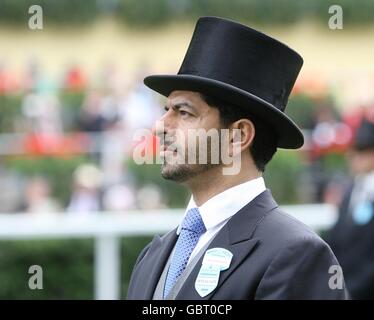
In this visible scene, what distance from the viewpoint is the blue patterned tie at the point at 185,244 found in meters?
3.58

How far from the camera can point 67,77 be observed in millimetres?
16188

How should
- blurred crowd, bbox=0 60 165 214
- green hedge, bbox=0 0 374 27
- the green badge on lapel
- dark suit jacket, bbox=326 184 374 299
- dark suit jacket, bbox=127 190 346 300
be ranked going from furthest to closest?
green hedge, bbox=0 0 374 27 < blurred crowd, bbox=0 60 165 214 < dark suit jacket, bbox=326 184 374 299 < the green badge on lapel < dark suit jacket, bbox=127 190 346 300

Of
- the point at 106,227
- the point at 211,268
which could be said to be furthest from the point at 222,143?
the point at 106,227

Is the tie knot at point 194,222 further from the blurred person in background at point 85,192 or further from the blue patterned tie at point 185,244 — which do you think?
the blurred person in background at point 85,192

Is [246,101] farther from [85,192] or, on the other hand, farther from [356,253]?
[85,192]

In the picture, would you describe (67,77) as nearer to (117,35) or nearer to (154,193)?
(154,193)

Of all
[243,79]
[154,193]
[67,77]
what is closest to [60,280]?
[154,193]

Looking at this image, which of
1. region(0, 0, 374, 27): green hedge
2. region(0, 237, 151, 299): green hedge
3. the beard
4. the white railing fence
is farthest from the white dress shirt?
region(0, 0, 374, 27): green hedge

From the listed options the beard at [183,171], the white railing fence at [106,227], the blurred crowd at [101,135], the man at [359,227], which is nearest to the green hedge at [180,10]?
the blurred crowd at [101,135]

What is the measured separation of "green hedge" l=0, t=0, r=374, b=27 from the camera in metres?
24.6

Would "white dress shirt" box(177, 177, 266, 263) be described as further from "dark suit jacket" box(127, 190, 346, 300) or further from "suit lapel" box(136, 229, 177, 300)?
"suit lapel" box(136, 229, 177, 300)

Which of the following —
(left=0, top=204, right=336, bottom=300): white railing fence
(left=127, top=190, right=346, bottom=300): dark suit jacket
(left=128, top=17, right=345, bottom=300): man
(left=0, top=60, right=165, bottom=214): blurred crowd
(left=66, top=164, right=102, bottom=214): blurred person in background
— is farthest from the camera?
(left=0, top=60, right=165, bottom=214): blurred crowd

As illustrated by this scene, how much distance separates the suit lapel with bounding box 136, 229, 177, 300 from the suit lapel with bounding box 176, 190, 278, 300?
22 centimetres

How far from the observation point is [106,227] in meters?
8.42
